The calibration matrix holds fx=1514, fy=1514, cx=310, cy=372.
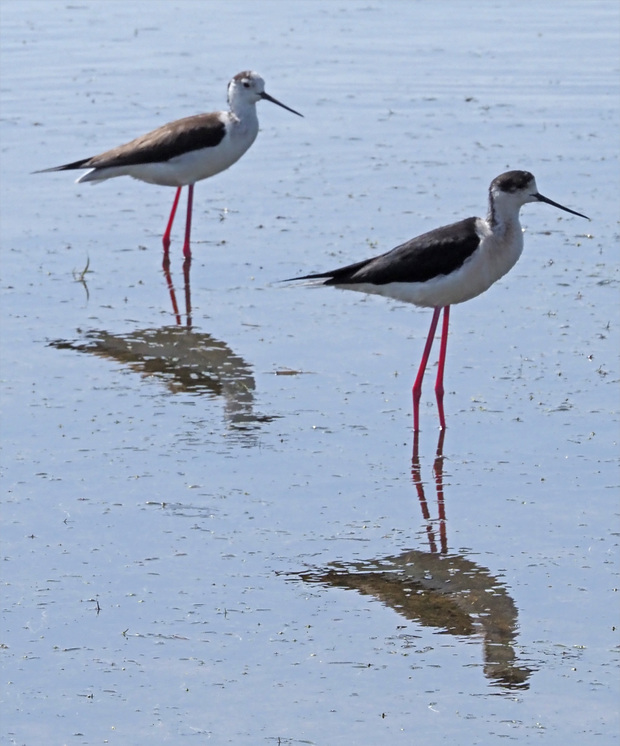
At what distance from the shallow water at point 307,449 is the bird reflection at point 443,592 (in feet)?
0.05

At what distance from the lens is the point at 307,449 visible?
786 cm

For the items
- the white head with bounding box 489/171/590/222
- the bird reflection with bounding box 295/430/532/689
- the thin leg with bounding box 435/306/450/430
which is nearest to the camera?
the bird reflection with bounding box 295/430/532/689

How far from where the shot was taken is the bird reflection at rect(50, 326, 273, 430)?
870cm

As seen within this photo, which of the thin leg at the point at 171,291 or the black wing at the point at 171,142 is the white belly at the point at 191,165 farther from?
the thin leg at the point at 171,291

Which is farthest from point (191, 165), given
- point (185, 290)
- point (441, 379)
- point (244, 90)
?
point (441, 379)

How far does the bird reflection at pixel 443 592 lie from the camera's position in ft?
18.8

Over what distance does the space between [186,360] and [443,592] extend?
11.7ft

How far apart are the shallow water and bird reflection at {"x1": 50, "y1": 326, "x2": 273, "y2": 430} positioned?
25 mm

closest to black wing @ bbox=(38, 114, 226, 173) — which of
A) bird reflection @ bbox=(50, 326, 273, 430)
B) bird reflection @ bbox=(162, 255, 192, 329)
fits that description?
bird reflection @ bbox=(162, 255, 192, 329)

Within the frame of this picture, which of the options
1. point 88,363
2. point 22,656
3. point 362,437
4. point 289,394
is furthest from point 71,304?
point 22,656

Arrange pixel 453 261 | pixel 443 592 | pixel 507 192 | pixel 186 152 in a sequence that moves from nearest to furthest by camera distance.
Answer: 1. pixel 443 592
2. pixel 453 261
3. pixel 507 192
4. pixel 186 152

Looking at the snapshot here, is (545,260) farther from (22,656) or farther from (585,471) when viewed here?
(22,656)

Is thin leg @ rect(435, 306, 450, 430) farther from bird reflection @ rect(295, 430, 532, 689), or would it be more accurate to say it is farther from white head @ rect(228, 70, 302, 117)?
white head @ rect(228, 70, 302, 117)

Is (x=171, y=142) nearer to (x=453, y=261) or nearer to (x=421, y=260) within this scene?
(x=421, y=260)
